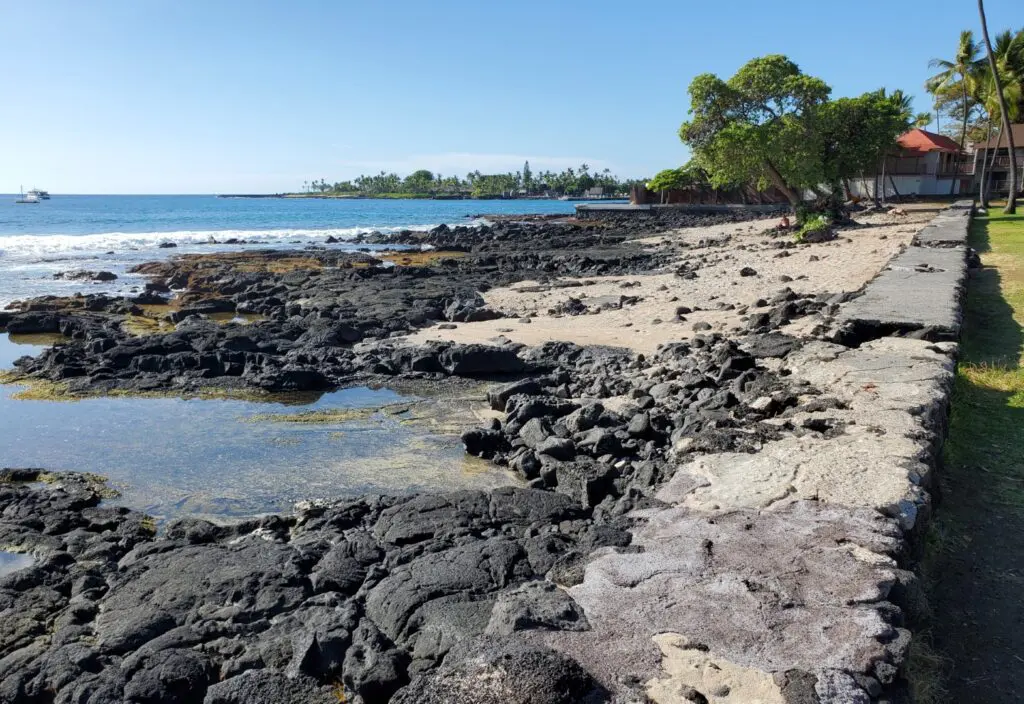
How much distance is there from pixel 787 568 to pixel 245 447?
6.41 m

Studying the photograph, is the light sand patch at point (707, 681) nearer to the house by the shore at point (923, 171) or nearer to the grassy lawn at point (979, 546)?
the grassy lawn at point (979, 546)

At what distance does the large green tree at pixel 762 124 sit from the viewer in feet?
94.9

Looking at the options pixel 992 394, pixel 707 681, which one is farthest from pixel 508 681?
pixel 992 394

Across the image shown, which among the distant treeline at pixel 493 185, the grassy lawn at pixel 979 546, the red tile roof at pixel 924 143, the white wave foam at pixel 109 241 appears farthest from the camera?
the distant treeline at pixel 493 185

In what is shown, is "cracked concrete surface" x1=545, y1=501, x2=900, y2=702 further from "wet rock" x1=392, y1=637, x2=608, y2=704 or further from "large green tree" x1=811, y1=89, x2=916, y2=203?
"large green tree" x1=811, y1=89, x2=916, y2=203

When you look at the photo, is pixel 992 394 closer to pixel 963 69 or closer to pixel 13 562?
pixel 13 562

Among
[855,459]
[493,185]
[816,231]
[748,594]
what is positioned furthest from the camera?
[493,185]

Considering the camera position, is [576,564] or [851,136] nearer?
[576,564]

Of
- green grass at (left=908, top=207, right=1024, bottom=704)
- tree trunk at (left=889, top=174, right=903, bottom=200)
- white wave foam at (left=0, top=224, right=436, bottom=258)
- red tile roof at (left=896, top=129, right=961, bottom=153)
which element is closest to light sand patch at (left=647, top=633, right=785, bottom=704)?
green grass at (left=908, top=207, right=1024, bottom=704)

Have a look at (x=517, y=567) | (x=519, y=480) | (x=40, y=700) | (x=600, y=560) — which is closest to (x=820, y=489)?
(x=600, y=560)

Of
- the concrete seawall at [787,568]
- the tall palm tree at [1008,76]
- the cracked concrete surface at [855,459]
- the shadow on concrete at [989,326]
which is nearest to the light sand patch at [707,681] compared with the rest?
the concrete seawall at [787,568]

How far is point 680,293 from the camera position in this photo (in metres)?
16.8

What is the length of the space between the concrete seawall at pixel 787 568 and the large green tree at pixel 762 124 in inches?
950

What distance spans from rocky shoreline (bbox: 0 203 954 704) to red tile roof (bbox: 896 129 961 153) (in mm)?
45851
